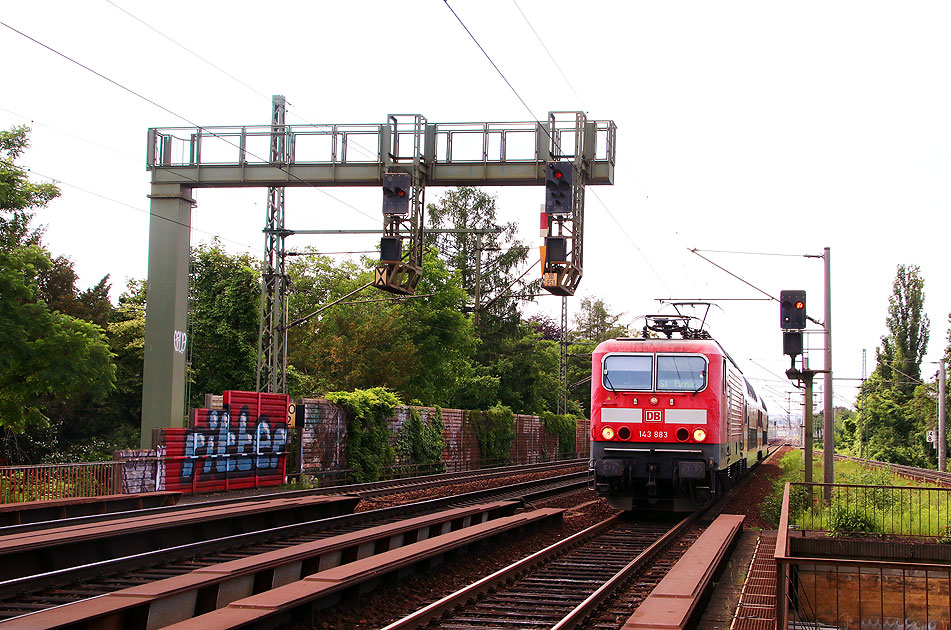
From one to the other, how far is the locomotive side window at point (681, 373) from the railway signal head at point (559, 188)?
3327 millimetres

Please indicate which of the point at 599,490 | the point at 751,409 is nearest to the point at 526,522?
the point at 599,490

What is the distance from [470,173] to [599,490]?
7.72 m

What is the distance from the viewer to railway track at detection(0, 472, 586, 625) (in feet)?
29.1

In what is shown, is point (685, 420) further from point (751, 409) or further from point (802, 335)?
point (751, 409)

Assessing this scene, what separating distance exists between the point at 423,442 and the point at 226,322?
1085cm

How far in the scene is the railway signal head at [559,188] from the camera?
17391 millimetres

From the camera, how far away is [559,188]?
57.3ft

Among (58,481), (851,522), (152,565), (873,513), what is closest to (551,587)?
(152,565)

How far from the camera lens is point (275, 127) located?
21.3 m

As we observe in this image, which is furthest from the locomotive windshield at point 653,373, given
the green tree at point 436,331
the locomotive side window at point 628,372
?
the green tree at point 436,331

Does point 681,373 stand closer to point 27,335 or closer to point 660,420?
point 660,420

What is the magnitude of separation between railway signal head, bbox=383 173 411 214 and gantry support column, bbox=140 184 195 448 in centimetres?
627

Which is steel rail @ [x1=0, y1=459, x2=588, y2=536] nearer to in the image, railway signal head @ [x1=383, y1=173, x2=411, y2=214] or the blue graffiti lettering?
the blue graffiti lettering

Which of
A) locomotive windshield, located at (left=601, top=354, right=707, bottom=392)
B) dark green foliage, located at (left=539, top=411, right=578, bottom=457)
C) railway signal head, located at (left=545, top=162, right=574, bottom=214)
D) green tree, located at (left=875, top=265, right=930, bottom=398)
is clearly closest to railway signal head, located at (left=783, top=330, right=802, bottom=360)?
locomotive windshield, located at (left=601, top=354, right=707, bottom=392)
